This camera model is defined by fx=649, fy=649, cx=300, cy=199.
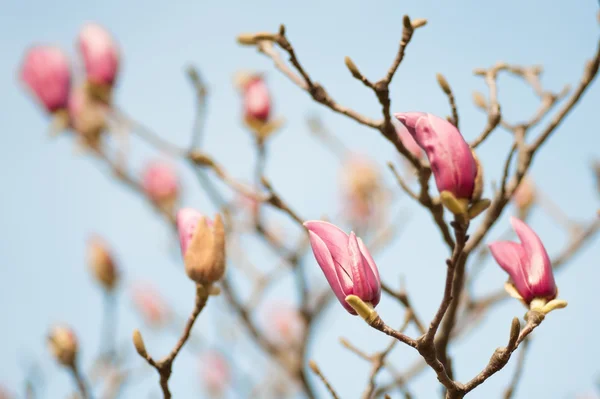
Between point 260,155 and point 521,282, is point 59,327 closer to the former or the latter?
point 260,155

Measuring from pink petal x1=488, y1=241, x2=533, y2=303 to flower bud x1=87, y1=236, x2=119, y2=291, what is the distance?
1748 millimetres

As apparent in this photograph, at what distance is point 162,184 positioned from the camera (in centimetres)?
309

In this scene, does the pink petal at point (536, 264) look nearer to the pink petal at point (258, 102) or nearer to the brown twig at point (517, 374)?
the brown twig at point (517, 374)

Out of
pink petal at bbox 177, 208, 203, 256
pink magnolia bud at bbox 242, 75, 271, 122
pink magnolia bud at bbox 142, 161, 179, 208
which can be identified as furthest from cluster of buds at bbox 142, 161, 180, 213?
pink petal at bbox 177, 208, 203, 256

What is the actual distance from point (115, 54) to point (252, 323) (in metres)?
1.09

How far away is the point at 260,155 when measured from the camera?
1924 mm

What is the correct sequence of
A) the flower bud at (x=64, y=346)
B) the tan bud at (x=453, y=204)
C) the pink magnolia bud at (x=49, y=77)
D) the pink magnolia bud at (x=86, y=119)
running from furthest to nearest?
1. the pink magnolia bud at (x=86, y=119)
2. the pink magnolia bud at (x=49, y=77)
3. the flower bud at (x=64, y=346)
4. the tan bud at (x=453, y=204)

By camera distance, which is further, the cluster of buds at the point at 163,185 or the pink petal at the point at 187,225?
the cluster of buds at the point at 163,185

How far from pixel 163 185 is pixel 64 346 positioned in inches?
60.7

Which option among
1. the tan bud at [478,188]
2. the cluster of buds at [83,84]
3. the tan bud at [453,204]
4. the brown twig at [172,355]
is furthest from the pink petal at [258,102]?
the tan bud at [453,204]

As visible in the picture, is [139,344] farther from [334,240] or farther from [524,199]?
[524,199]

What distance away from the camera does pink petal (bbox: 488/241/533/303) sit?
93 cm

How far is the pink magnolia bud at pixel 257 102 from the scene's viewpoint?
196 cm

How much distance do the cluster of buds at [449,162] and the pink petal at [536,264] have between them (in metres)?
0.12
